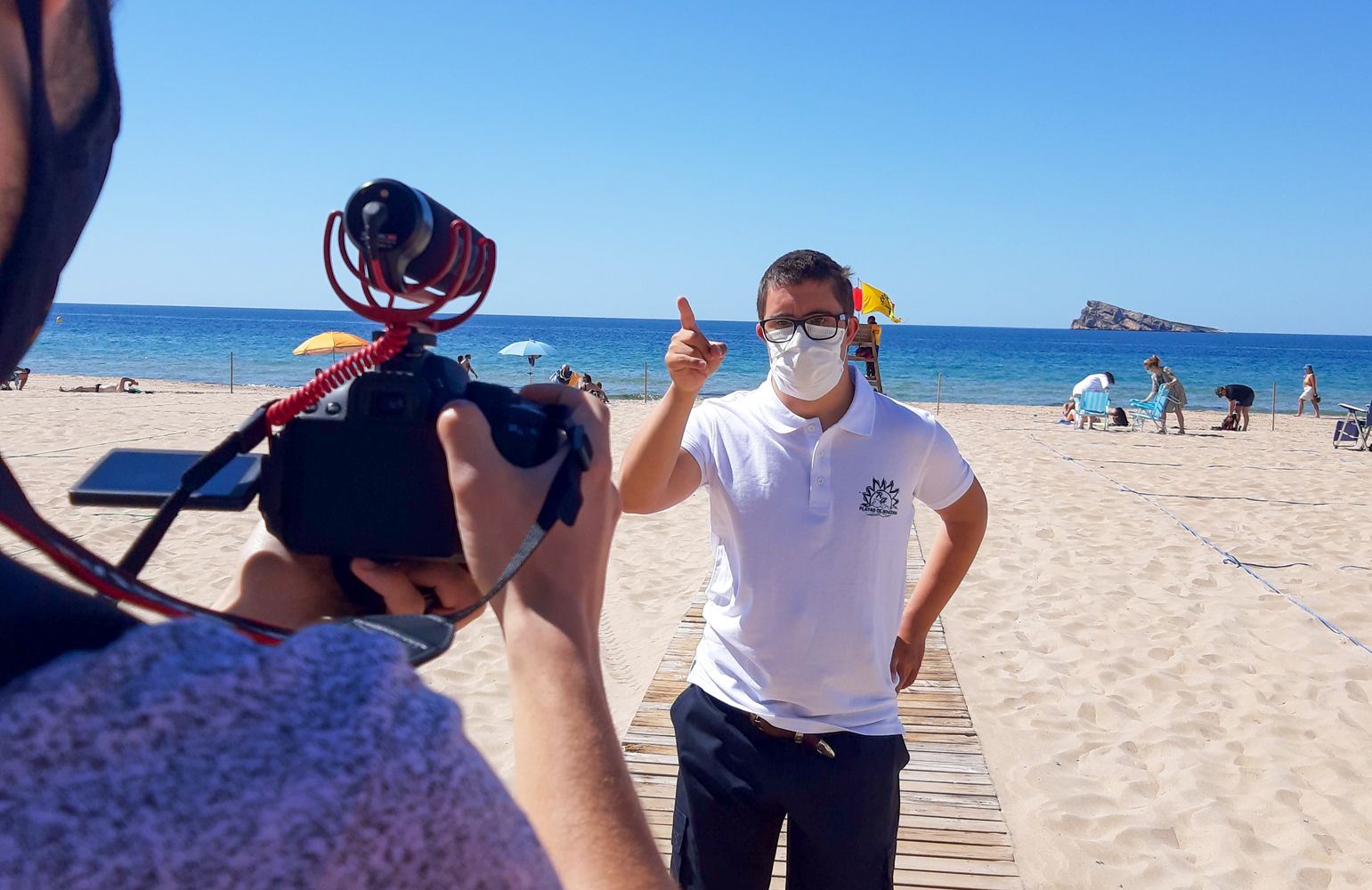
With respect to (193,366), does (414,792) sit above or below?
above

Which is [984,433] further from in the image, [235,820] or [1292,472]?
[235,820]

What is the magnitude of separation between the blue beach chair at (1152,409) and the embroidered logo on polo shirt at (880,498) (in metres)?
18.3

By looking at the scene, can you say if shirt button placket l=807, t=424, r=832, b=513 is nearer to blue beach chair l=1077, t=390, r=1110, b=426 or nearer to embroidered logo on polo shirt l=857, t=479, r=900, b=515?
embroidered logo on polo shirt l=857, t=479, r=900, b=515

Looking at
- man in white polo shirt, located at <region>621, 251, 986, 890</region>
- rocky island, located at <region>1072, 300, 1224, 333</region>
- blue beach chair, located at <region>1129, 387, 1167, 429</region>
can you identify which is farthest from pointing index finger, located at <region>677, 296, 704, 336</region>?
rocky island, located at <region>1072, 300, 1224, 333</region>

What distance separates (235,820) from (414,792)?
3.2 inches

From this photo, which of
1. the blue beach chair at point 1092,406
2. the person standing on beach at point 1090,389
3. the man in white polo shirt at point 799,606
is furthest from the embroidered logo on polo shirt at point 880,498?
the person standing on beach at point 1090,389

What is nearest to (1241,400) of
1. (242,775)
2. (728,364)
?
(242,775)

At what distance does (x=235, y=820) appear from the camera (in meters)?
0.43

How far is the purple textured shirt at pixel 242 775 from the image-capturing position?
0.40 m

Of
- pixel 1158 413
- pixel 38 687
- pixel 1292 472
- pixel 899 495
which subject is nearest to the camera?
pixel 38 687

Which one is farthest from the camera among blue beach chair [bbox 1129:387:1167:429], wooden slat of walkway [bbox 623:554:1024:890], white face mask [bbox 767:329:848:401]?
blue beach chair [bbox 1129:387:1167:429]

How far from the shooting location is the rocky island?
151 meters

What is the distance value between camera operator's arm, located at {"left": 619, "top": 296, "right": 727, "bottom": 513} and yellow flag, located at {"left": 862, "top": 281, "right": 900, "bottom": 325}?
820 centimetres

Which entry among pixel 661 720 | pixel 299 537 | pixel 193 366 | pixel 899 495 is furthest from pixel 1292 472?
pixel 193 366
